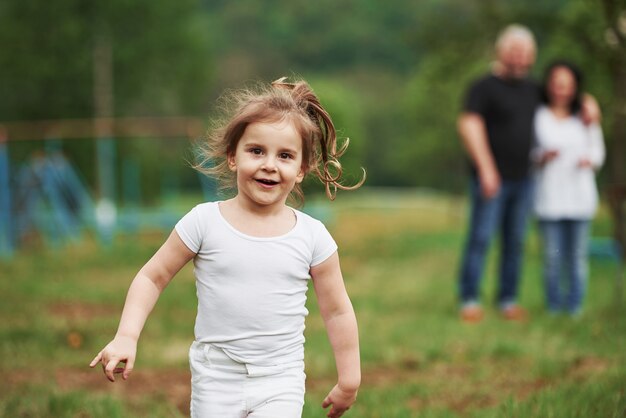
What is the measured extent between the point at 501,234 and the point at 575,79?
4.46 ft

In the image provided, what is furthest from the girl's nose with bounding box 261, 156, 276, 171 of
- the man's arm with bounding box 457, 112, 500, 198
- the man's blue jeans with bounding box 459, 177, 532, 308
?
the man's blue jeans with bounding box 459, 177, 532, 308

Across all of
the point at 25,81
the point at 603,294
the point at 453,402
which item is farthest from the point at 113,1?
the point at 453,402

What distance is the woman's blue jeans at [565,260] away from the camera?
22.3ft

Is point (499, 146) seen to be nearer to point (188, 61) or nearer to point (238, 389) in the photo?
point (238, 389)

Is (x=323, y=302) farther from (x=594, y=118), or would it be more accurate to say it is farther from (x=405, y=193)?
(x=405, y=193)

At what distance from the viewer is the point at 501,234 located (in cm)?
710

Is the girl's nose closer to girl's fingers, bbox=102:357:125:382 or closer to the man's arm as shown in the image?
girl's fingers, bbox=102:357:125:382

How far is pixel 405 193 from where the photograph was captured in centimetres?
6347

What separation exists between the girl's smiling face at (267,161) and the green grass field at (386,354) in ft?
5.09

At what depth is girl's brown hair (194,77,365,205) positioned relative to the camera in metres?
2.66

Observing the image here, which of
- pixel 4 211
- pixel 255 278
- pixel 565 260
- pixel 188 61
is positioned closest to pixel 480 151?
pixel 565 260

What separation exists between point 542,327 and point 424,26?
10880 mm

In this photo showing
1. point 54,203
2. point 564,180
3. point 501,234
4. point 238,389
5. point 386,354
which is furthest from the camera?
point 54,203

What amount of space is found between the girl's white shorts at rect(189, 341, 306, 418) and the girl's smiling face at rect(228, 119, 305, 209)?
0.49 meters
